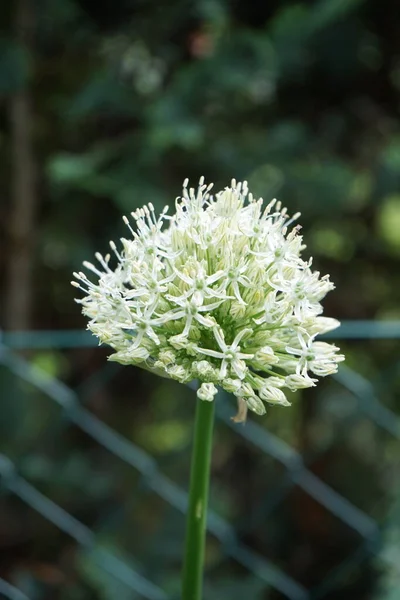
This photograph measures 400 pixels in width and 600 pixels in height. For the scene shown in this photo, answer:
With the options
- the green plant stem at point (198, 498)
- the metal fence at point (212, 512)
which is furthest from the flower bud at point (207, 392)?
the metal fence at point (212, 512)

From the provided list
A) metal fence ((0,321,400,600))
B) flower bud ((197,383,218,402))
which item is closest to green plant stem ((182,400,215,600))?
flower bud ((197,383,218,402))

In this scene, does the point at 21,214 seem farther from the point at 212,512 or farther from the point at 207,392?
the point at 207,392

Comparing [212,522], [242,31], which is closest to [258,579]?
[212,522]

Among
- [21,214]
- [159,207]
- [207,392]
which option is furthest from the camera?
[21,214]

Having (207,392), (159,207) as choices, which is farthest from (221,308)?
(159,207)

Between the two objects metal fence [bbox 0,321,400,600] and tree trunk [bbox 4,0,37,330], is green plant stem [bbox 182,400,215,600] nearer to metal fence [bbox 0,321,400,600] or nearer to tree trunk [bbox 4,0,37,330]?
metal fence [bbox 0,321,400,600]

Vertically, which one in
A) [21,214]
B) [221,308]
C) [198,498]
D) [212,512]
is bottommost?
[198,498]

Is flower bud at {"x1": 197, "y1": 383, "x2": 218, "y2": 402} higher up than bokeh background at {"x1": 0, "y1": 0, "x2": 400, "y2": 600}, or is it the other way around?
bokeh background at {"x1": 0, "y1": 0, "x2": 400, "y2": 600}
